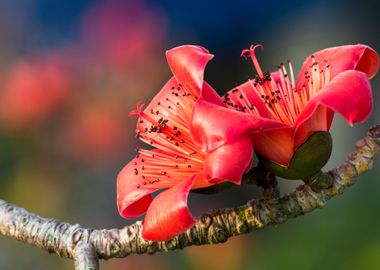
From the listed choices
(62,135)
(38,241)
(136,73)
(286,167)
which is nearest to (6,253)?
(62,135)

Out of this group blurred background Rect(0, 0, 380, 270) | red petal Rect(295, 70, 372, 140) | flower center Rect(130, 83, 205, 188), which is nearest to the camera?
red petal Rect(295, 70, 372, 140)

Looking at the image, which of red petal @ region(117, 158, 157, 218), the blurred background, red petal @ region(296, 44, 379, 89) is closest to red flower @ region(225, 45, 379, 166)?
red petal @ region(296, 44, 379, 89)

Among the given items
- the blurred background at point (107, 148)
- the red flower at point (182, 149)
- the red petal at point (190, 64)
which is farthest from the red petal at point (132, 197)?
the blurred background at point (107, 148)

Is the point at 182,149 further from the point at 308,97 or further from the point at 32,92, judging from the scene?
the point at 32,92

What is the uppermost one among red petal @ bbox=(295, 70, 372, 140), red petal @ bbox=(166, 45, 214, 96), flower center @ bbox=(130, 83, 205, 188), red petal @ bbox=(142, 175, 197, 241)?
red petal @ bbox=(166, 45, 214, 96)

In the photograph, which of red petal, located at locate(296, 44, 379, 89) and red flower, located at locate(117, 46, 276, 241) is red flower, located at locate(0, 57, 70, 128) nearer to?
red flower, located at locate(117, 46, 276, 241)

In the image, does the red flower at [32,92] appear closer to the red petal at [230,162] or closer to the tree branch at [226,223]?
the tree branch at [226,223]

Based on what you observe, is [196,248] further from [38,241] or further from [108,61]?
[38,241]
